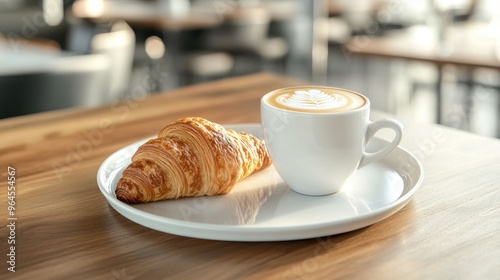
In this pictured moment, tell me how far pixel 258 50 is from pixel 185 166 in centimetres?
353

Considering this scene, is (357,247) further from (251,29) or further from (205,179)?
(251,29)

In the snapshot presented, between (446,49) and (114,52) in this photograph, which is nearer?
(114,52)

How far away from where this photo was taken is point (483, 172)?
846 mm

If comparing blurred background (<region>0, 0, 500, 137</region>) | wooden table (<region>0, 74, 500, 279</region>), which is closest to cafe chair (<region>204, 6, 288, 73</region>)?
blurred background (<region>0, 0, 500, 137</region>)

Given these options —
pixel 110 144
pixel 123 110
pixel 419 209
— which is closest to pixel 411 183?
pixel 419 209

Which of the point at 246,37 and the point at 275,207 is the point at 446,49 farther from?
the point at 275,207

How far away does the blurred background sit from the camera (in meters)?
2.11

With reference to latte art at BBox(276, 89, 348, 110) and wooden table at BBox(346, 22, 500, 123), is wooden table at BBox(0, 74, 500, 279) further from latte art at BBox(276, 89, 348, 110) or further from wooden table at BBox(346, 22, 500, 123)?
wooden table at BBox(346, 22, 500, 123)

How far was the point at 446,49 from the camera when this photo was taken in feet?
8.53

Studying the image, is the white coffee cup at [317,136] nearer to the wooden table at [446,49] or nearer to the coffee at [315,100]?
the coffee at [315,100]

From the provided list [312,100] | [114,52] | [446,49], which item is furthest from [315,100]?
[446,49]

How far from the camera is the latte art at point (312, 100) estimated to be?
0.73 meters

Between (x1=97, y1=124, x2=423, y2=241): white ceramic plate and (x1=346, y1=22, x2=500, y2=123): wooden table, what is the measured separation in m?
1.57

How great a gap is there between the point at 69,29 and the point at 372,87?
241 cm
